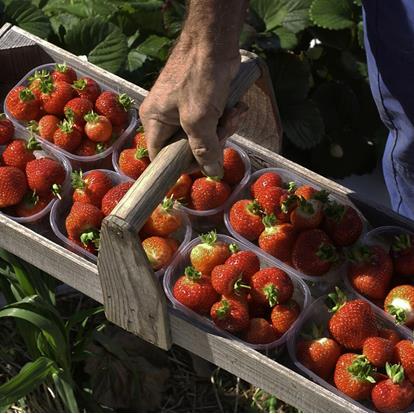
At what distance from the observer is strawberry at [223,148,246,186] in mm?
1694

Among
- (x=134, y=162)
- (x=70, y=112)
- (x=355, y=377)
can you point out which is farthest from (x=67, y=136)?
(x=355, y=377)

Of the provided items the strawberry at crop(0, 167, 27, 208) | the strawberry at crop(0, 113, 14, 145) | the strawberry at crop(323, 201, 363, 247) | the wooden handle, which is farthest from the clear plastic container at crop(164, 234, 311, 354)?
the strawberry at crop(0, 113, 14, 145)

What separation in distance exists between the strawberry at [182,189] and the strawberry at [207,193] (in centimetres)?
1

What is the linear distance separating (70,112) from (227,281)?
501 millimetres

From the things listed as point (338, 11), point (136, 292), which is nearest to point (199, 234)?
point (136, 292)

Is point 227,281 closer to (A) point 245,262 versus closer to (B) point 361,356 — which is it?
(A) point 245,262

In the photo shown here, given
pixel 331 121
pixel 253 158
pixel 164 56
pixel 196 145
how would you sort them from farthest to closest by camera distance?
pixel 331 121
pixel 164 56
pixel 253 158
pixel 196 145

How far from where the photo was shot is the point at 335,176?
254 centimetres

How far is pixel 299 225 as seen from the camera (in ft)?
5.22

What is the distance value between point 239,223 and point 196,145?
297mm

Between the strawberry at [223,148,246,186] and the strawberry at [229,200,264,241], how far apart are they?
9 centimetres

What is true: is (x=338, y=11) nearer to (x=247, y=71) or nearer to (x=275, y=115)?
(x=275, y=115)

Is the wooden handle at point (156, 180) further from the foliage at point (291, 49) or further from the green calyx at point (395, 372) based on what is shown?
the foliage at point (291, 49)

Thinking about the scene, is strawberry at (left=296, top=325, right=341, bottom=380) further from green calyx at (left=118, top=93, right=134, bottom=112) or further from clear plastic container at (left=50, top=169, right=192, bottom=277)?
green calyx at (left=118, top=93, right=134, bottom=112)
